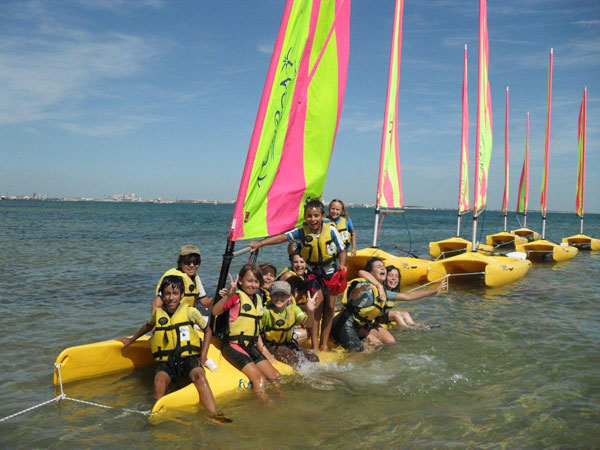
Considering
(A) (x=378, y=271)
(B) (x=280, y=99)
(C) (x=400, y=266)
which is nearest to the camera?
(B) (x=280, y=99)

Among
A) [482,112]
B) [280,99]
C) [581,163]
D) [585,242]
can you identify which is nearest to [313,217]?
[280,99]

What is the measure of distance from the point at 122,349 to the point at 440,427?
10.0 ft

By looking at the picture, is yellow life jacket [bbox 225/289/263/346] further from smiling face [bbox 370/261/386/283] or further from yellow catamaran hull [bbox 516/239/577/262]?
yellow catamaran hull [bbox 516/239/577/262]

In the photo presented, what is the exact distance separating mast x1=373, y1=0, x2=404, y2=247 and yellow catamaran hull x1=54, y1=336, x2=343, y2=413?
230 inches

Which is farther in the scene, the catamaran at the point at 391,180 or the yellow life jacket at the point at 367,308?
the catamaran at the point at 391,180

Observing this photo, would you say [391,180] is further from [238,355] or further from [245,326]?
[238,355]

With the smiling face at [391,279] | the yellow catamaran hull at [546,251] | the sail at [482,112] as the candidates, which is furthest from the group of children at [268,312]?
the yellow catamaran hull at [546,251]

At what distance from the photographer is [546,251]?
16266mm

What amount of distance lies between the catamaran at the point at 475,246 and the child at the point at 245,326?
6232mm

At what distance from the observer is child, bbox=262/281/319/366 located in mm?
4539

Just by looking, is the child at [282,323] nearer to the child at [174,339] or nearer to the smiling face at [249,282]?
the smiling face at [249,282]

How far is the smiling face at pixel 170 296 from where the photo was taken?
402 centimetres

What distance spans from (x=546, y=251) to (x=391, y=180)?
332 inches

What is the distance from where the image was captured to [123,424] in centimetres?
372
